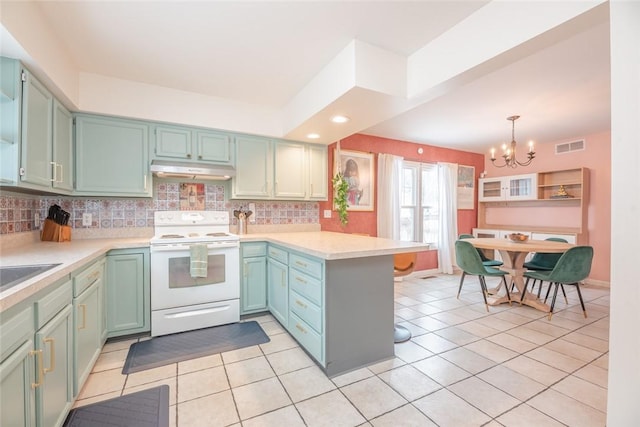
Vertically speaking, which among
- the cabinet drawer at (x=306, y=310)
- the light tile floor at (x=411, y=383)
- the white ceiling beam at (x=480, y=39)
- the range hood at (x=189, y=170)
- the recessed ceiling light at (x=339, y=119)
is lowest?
the light tile floor at (x=411, y=383)

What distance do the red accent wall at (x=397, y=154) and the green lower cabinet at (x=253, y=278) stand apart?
1274 millimetres

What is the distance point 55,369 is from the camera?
1.36m

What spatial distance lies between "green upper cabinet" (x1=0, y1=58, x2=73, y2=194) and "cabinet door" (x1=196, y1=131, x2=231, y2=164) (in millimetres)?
1111

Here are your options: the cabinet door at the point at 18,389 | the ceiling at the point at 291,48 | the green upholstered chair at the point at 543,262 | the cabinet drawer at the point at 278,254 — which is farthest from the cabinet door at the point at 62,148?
the green upholstered chair at the point at 543,262

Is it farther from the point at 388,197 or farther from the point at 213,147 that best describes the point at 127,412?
the point at 388,197

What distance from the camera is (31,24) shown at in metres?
1.68

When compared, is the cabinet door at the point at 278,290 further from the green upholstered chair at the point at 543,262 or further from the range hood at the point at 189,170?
the green upholstered chair at the point at 543,262

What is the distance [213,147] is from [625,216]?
3.24m

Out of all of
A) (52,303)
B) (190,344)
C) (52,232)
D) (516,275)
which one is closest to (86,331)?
(52,303)

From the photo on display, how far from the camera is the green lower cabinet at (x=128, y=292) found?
7.91 feet

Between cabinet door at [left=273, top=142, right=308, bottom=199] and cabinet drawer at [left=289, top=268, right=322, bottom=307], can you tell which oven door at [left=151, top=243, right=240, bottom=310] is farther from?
cabinet door at [left=273, top=142, right=308, bottom=199]

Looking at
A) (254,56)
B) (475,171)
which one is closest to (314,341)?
(254,56)

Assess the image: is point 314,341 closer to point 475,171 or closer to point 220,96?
point 220,96

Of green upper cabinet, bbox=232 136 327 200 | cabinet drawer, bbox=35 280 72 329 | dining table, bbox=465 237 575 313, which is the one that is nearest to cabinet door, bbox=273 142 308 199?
green upper cabinet, bbox=232 136 327 200
